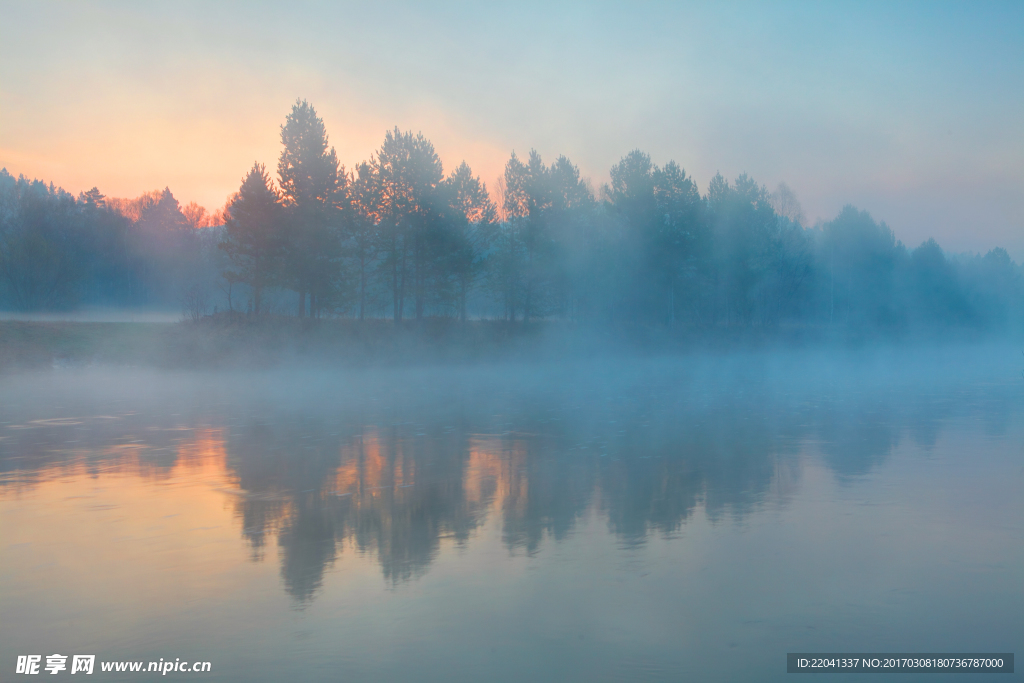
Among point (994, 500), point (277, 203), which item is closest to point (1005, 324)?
point (277, 203)

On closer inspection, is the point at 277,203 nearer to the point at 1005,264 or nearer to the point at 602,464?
the point at 602,464

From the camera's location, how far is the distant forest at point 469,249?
4722 cm

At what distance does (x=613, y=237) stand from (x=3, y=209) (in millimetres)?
70232

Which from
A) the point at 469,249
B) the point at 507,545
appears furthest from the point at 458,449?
the point at 469,249

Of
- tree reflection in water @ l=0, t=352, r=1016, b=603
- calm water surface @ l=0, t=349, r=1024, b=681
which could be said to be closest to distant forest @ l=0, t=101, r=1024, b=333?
tree reflection in water @ l=0, t=352, r=1016, b=603

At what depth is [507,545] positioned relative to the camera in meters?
9.16

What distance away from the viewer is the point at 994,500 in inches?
446

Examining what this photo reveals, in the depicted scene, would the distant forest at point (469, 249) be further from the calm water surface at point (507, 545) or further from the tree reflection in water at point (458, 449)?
the calm water surface at point (507, 545)

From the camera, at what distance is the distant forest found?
4722cm

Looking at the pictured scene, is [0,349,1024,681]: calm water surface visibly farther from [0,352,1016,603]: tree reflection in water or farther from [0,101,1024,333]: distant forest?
[0,101,1024,333]: distant forest

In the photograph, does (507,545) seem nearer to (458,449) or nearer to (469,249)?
(458,449)

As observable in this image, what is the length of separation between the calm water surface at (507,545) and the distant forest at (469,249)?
2817 cm

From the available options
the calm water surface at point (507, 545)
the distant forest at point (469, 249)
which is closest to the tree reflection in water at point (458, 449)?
the calm water surface at point (507, 545)

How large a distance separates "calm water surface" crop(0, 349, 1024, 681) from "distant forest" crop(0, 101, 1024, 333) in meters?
28.2
